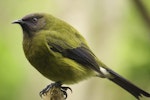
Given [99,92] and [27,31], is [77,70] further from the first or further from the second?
[99,92]

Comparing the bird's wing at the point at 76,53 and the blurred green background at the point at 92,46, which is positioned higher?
the blurred green background at the point at 92,46

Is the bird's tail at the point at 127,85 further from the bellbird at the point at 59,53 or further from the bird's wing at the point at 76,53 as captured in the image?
the bird's wing at the point at 76,53

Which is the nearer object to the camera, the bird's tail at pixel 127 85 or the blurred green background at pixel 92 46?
the bird's tail at pixel 127 85

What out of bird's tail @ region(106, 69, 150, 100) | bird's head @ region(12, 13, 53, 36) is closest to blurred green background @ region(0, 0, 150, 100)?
bird's tail @ region(106, 69, 150, 100)

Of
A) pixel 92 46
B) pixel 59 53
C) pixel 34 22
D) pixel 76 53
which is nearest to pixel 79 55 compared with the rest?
pixel 76 53

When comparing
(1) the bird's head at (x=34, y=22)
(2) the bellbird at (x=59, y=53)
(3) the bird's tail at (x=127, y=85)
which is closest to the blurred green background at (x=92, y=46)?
(3) the bird's tail at (x=127, y=85)

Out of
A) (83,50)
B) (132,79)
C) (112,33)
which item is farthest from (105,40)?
(83,50)

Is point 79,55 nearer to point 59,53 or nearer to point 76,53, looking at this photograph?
point 76,53

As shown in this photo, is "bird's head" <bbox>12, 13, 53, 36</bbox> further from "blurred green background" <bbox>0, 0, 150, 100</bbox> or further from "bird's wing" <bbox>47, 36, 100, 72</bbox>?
"blurred green background" <bbox>0, 0, 150, 100</bbox>
